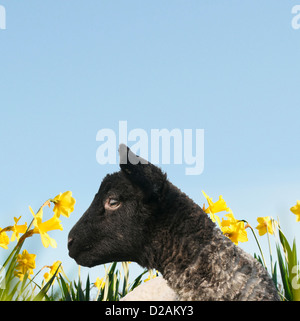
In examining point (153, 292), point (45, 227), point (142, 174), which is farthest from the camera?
point (153, 292)

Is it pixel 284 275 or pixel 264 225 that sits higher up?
pixel 264 225

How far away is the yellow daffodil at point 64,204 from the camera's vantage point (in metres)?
3.96

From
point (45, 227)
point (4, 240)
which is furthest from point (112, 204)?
point (4, 240)

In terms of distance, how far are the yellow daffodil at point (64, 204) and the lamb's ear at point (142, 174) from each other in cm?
55

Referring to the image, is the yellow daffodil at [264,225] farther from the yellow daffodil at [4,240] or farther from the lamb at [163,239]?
the yellow daffodil at [4,240]

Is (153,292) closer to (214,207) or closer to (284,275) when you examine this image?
(214,207)

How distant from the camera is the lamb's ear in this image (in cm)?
403

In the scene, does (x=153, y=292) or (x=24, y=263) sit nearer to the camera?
(x=24, y=263)

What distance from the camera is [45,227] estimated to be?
3732mm

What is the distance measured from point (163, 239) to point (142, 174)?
2.05ft

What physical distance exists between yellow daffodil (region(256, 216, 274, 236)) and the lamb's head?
1861mm

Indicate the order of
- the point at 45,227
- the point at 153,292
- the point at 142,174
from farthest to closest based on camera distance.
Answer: the point at 153,292, the point at 142,174, the point at 45,227

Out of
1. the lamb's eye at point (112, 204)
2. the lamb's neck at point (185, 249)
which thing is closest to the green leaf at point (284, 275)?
the lamb's neck at point (185, 249)
